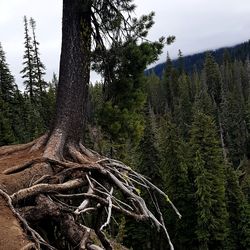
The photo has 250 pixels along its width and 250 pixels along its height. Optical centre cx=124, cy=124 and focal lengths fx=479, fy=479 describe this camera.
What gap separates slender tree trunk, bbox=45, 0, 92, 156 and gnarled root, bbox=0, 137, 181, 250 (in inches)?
9.0

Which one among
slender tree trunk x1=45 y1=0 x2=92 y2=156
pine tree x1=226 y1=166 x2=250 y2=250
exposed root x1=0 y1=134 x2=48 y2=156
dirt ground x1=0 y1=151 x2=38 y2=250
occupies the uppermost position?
slender tree trunk x1=45 y1=0 x2=92 y2=156

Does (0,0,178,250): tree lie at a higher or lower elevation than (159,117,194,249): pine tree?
higher

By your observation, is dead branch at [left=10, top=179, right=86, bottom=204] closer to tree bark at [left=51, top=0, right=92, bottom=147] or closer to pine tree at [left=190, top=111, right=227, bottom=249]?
tree bark at [left=51, top=0, right=92, bottom=147]

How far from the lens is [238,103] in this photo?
9112 cm

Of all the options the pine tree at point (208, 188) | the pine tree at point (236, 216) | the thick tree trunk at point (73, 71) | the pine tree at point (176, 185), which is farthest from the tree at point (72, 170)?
the pine tree at point (236, 216)

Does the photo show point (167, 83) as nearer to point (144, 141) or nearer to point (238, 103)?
point (238, 103)

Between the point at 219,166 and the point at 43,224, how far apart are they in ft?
118

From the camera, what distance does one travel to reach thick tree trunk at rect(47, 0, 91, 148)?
7152 millimetres

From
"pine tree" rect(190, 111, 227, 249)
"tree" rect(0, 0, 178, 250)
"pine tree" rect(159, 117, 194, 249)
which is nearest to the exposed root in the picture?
"tree" rect(0, 0, 178, 250)

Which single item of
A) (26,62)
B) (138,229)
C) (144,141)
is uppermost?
(26,62)

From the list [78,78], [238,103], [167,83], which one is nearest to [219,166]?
[78,78]

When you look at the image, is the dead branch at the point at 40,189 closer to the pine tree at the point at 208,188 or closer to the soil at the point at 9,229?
the soil at the point at 9,229

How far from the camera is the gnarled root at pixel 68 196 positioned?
5254 mm

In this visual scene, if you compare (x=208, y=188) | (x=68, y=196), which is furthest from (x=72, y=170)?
(x=208, y=188)
